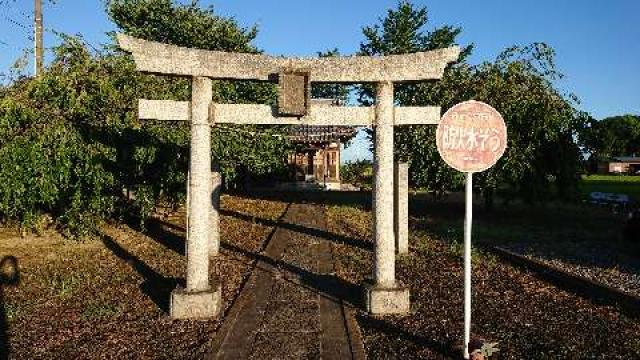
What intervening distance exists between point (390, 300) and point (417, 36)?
1477 inches

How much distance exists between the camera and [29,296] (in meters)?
8.29

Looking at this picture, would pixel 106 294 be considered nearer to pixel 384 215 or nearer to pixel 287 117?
pixel 287 117

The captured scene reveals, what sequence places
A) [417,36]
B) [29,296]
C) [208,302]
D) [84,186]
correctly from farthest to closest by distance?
[417,36], [84,186], [29,296], [208,302]

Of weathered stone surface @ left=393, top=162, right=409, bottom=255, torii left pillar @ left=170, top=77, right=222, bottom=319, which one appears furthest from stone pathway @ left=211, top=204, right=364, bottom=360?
weathered stone surface @ left=393, top=162, right=409, bottom=255

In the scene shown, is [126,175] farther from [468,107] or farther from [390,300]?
[468,107]

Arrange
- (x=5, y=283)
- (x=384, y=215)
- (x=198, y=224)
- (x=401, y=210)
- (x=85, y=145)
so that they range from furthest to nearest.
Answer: (x=85, y=145), (x=401, y=210), (x=5, y=283), (x=384, y=215), (x=198, y=224)

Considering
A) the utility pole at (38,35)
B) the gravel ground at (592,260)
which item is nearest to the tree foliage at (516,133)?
the gravel ground at (592,260)

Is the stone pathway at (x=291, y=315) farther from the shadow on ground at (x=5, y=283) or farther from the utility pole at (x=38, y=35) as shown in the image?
the utility pole at (x=38, y=35)

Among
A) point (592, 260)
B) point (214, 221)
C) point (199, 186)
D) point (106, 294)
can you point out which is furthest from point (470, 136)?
point (592, 260)

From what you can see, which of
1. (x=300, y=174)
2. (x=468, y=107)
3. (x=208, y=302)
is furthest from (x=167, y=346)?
(x=300, y=174)

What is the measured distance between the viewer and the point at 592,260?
1078 cm

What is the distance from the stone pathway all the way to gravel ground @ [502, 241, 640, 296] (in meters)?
4.52

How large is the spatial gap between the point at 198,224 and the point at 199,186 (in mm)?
554

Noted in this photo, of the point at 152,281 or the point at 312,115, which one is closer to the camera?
the point at 312,115
